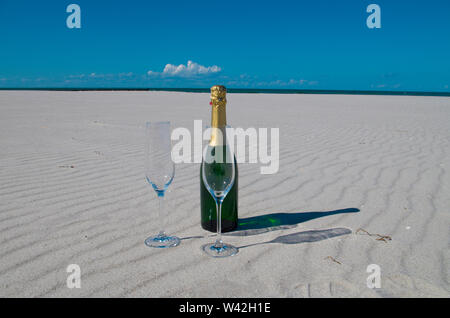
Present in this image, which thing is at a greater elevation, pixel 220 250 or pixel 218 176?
pixel 218 176

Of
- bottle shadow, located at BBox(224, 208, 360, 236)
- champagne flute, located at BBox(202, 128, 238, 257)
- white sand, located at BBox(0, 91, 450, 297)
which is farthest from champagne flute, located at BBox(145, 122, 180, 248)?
bottle shadow, located at BBox(224, 208, 360, 236)

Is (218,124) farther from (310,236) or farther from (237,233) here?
(310,236)

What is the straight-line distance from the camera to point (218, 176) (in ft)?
5.83

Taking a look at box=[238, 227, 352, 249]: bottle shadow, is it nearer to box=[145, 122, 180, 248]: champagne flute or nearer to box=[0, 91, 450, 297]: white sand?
box=[0, 91, 450, 297]: white sand

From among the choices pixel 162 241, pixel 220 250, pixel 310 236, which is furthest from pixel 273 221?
pixel 162 241

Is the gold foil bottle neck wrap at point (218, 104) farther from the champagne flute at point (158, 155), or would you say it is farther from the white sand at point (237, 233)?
the white sand at point (237, 233)

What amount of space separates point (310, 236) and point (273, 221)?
1.09ft

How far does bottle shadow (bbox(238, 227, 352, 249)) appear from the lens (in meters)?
2.10

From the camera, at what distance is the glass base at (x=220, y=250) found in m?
1.90

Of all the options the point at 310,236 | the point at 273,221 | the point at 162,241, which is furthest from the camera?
the point at 273,221

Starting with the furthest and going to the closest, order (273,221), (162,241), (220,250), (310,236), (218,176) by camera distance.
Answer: (273,221) < (310,236) < (162,241) < (220,250) < (218,176)

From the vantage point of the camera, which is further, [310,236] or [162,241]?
[310,236]
